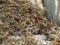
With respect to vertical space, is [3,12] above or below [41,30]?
above

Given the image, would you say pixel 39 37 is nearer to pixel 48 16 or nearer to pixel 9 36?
pixel 9 36

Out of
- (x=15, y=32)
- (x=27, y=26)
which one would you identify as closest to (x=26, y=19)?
(x=27, y=26)

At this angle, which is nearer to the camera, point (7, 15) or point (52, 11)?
point (7, 15)

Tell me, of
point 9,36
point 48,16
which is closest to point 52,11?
point 48,16

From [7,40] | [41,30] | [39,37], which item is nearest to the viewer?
[7,40]

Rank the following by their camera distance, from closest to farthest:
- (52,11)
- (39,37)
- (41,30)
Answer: (39,37) → (41,30) → (52,11)

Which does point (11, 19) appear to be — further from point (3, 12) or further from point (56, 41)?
point (56, 41)
